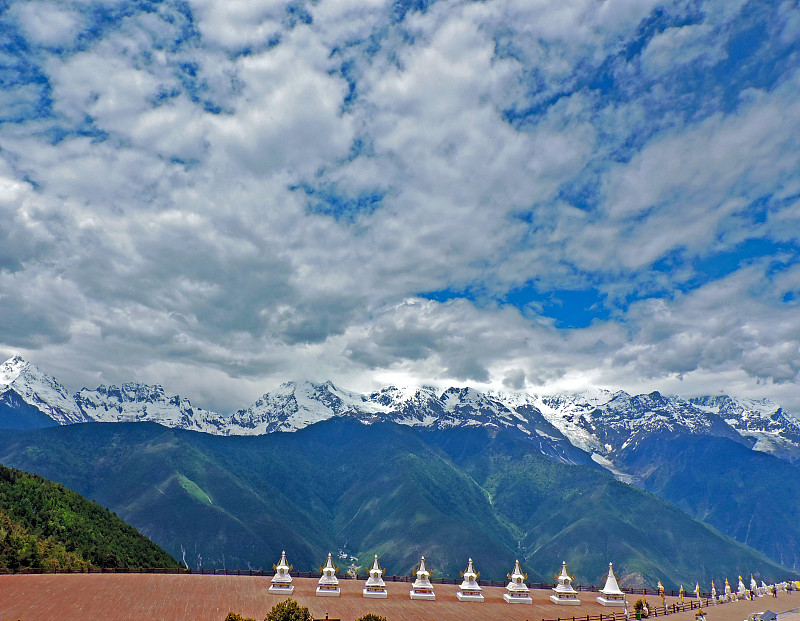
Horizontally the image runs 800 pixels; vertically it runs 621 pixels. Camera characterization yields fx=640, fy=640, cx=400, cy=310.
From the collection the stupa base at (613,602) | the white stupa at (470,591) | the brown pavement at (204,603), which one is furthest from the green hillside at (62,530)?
the stupa base at (613,602)

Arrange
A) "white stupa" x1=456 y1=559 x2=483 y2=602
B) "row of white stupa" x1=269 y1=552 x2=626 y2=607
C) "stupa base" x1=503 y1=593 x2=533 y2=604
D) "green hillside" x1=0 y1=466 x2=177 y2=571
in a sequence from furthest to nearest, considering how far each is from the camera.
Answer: "green hillside" x1=0 y1=466 x2=177 y2=571 < "stupa base" x1=503 y1=593 x2=533 y2=604 < "white stupa" x1=456 y1=559 x2=483 y2=602 < "row of white stupa" x1=269 y1=552 x2=626 y2=607

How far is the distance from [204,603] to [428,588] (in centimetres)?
3672

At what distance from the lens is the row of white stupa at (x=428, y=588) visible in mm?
101625

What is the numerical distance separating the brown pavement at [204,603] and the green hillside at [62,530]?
21.0 m

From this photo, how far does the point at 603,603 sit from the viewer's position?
11262 centimetres

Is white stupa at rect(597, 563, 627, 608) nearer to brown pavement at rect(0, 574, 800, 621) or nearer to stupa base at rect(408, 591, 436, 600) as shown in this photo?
brown pavement at rect(0, 574, 800, 621)

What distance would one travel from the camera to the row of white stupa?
102 metres

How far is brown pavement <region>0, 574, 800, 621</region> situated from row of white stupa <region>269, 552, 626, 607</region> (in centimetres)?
167

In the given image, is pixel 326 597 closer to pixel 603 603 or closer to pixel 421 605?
pixel 421 605

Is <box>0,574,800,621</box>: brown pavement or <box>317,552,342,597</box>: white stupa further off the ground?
<box>317,552,342,597</box>: white stupa

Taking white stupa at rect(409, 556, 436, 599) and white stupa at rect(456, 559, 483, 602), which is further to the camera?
white stupa at rect(456, 559, 483, 602)

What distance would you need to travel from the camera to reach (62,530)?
14775 cm

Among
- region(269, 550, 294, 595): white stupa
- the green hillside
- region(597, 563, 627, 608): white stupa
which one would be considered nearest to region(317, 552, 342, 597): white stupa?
region(269, 550, 294, 595): white stupa

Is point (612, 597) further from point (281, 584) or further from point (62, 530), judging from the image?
point (62, 530)
